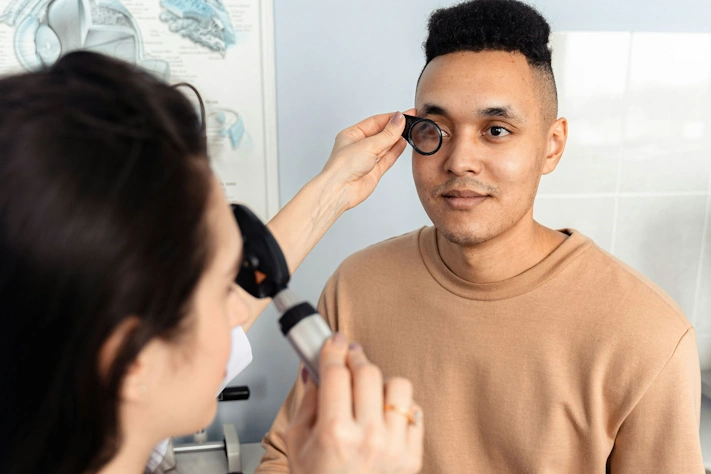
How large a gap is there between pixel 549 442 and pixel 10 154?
1.00m

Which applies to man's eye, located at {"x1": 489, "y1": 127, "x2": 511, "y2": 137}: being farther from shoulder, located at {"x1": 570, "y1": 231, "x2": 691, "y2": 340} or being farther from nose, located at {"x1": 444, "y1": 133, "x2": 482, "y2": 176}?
shoulder, located at {"x1": 570, "y1": 231, "x2": 691, "y2": 340}

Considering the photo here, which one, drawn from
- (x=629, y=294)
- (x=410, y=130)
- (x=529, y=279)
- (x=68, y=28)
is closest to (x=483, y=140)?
(x=410, y=130)

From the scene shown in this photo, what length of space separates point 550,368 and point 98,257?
2.93ft

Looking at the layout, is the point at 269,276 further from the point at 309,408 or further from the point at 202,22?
the point at 202,22

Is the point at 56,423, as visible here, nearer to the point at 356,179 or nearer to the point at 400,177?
the point at 356,179

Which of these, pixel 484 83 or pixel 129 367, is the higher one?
pixel 484 83

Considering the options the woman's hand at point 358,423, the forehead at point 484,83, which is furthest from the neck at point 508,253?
the woman's hand at point 358,423

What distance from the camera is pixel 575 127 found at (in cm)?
169

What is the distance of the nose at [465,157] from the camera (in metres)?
1.17

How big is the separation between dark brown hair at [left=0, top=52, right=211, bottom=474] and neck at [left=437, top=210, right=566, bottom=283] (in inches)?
29.7

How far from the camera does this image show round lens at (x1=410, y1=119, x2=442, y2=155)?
1196 millimetres

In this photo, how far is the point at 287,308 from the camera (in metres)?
0.69

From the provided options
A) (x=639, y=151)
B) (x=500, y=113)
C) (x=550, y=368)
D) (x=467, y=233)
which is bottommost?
(x=550, y=368)

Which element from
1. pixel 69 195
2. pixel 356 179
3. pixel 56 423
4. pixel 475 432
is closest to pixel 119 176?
pixel 69 195
